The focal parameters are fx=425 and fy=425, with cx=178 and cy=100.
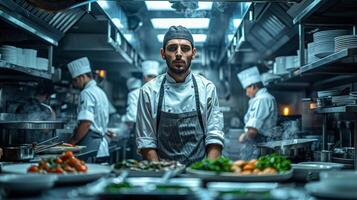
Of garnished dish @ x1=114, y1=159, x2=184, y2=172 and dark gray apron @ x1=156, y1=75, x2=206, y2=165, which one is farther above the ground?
dark gray apron @ x1=156, y1=75, x2=206, y2=165

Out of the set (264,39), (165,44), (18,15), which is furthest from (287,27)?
(18,15)

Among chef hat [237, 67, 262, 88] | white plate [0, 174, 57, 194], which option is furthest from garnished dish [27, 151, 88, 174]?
chef hat [237, 67, 262, 88]

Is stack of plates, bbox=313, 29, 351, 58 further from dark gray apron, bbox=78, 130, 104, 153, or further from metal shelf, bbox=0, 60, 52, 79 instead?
dark gray apron, bbox=78, 130, 104, 153

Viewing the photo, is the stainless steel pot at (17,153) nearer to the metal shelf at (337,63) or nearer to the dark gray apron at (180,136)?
the dark gray apron at (180,136)

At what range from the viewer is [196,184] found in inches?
55.0

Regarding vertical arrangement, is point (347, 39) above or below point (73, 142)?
above

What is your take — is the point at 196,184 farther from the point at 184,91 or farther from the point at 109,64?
the point at 109,64

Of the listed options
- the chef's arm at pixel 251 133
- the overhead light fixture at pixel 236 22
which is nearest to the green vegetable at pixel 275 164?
the overhead light fixture at pixel 236 22

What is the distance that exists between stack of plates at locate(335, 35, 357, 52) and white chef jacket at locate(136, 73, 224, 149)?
2.80 feet

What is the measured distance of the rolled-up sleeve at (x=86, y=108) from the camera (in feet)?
15.0

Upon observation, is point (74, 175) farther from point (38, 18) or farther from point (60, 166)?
point (38, 18)

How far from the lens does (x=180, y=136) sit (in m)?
2.76

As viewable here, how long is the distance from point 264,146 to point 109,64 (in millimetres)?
3689

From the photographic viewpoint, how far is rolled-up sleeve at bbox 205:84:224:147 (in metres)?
2.71
